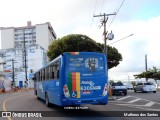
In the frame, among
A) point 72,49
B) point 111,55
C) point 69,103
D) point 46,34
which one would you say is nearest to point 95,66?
point 69,103

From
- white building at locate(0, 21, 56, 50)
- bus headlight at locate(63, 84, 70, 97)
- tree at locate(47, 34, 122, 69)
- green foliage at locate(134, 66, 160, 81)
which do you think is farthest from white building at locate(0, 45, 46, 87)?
bus headlight at locate(63, 84, 70, 97)

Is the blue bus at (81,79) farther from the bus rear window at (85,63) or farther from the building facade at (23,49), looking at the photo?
the building facade at (23,49)

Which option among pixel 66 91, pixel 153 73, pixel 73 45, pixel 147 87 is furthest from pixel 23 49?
Answer: pixel 66 91

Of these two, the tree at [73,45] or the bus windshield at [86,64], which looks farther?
the tree at [73,45]

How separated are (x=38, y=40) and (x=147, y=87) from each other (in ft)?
333

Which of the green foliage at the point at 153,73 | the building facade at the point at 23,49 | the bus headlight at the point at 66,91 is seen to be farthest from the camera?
the building facade at the point at 23,49

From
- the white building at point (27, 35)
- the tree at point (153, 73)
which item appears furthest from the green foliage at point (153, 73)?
the white building at point (27, 35)

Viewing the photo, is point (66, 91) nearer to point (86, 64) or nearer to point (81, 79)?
point (81, 79)

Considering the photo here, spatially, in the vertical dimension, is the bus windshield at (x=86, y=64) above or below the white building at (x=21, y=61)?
below

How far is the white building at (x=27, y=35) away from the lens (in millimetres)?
138750

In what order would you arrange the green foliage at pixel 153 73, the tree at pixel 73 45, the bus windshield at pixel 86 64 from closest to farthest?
the bus windshield at pixel 86 64 < the tree at pixel 73 45 < the green foliage at pixel 153 73

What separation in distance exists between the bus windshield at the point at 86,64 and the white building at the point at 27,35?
12079cm

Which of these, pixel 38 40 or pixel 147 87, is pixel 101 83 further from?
pixel 38 40

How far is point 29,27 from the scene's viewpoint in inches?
5758
